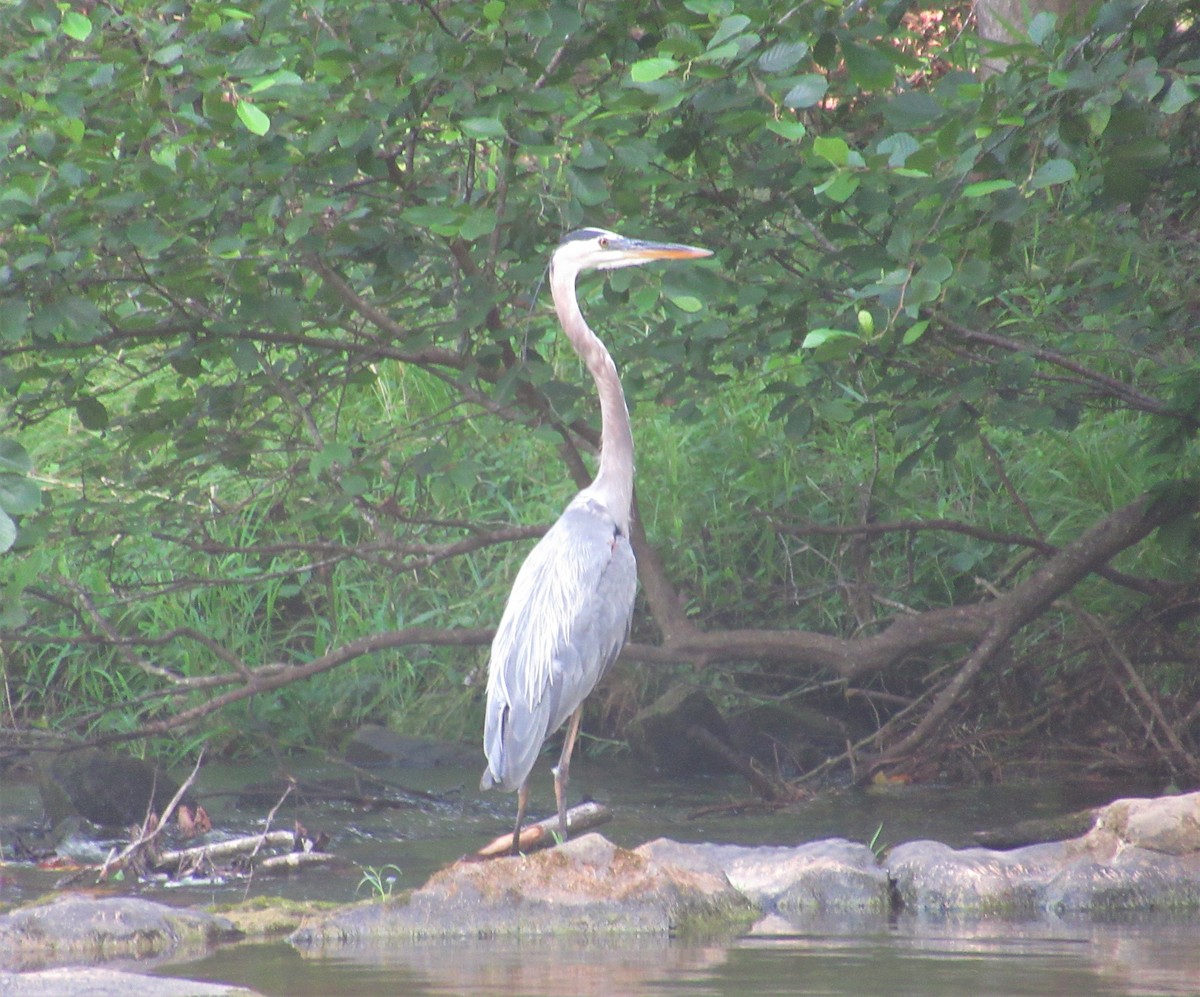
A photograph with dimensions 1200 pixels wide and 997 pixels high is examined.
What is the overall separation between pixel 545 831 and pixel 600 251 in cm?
188

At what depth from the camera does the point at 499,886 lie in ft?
13.2

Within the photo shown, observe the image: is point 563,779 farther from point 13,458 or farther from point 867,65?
point 13,458

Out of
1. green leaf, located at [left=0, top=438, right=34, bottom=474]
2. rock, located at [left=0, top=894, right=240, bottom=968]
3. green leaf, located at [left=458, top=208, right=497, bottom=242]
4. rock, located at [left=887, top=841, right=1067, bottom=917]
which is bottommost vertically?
rock, located at [left=0, top=894, right=240, bottom=968]

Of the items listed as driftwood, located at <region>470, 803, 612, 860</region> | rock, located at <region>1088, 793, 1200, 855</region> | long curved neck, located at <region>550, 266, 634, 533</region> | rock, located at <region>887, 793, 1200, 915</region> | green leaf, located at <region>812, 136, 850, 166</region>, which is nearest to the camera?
green leaf, located at <region>812, 136, 850, 166</region>

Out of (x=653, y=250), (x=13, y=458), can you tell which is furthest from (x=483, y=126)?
(x=13, y=458)

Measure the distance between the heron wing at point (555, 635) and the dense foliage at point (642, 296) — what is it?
0.38 metres

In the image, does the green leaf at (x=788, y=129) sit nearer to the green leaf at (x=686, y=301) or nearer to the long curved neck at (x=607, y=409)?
the green leaf at (x=686, y=301)

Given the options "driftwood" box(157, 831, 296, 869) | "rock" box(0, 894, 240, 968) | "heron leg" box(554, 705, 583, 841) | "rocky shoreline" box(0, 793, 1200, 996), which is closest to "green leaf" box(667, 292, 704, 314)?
"rocky shoreline" box(0, 793, 1200, 996)

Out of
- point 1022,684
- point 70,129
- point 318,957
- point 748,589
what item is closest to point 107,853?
point 318,957

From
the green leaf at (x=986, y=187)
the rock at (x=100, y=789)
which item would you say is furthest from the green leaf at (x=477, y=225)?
the rock at (x=100, y=789)

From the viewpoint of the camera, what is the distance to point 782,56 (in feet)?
12.7

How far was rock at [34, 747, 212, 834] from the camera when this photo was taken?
6246 mm

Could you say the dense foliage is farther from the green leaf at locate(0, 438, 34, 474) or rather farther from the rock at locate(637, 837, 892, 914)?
the rock at locate(637, 837, 892, 914)

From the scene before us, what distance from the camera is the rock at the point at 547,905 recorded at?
3.94m
